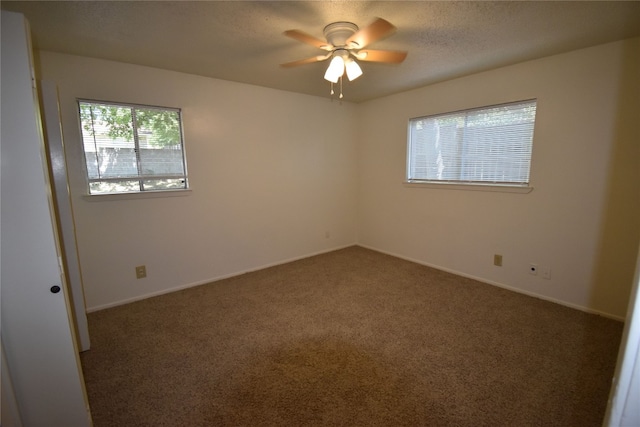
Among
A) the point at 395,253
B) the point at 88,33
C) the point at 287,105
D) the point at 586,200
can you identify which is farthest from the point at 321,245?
the point at 88,33

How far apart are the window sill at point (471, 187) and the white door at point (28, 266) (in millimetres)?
3636

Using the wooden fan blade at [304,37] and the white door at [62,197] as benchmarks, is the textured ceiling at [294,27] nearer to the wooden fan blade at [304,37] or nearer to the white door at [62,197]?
the wooden fan blade at [304,37]

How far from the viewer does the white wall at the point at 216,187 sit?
2686mm

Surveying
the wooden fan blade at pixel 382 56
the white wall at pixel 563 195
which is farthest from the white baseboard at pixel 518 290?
the wooden fan blade at pixel 382 56

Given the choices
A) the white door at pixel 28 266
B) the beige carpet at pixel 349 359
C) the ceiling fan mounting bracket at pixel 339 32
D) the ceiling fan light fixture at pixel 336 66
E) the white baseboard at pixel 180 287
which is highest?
the ceiling fan mounting bracket at pixel 339 32

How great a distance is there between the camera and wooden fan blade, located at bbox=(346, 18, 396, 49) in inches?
65.1

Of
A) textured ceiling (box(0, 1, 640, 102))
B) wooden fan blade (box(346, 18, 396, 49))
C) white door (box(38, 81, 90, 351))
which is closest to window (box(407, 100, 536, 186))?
textured ceiling (box(0, 1, 640, 102))

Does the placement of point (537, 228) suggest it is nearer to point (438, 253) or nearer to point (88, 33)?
point (438, 253)

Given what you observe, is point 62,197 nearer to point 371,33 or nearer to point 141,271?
point 141,271

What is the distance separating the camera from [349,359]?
6.72 ft

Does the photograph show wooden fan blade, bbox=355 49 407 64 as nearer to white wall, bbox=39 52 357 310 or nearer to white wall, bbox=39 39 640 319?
white wall, bbox=39 39 640 319

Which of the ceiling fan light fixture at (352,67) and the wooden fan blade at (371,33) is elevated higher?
the wooden fan blade at (371,33)

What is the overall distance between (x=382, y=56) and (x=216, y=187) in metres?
2.27

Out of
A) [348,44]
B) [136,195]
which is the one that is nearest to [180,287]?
[136,195]
